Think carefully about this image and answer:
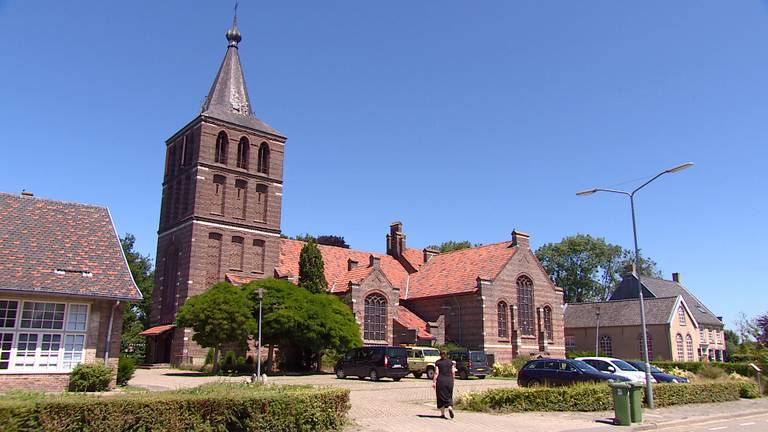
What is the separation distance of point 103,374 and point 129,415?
1223 cm

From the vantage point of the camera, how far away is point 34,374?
21.5 metres

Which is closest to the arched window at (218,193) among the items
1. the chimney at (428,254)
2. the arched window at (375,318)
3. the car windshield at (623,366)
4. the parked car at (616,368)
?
the arched window at (375,318)

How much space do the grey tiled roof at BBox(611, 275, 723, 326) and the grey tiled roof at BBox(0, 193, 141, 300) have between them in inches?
2203

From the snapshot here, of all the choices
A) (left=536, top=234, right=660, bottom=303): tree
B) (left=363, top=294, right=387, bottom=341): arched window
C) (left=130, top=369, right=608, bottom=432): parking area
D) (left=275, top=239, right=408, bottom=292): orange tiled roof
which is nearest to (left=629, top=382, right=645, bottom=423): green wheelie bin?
(left=130, top=369, right=608, bottom=432): parking area

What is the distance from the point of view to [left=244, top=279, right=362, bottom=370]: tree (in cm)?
3400

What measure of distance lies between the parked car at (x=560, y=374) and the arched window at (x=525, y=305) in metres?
23.1

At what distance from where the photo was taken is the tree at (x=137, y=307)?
218 ft

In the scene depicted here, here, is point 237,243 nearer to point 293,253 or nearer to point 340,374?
point 293,253

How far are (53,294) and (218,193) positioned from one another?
79.3 feet

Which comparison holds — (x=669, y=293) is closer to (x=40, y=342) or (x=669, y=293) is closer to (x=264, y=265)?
(x=264, y=265)

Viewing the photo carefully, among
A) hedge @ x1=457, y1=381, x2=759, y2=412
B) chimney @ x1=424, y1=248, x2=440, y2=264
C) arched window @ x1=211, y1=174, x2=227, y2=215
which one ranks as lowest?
hedge @ x1=457, y1=381, x2=759, y2=412

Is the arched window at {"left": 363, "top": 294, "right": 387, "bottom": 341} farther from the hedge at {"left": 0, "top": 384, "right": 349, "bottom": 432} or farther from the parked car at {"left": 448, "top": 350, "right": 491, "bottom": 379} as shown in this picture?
the hedge at {"left": 0, "top": 384, "right": 349, "bottom": 432}

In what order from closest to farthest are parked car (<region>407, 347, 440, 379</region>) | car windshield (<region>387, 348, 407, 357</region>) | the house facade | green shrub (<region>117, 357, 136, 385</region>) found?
green shrub (<region>117, 357, 136, 385</region>), car windshield (<region>387, 348, 407, 357</region>), parked car (<region>407, 347, 440, 379</region>), the house facade

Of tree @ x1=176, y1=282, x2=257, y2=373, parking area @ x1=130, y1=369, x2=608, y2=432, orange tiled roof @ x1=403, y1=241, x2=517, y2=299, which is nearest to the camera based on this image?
parking area @ x1=130, y1=369, x2=608, y2=432
